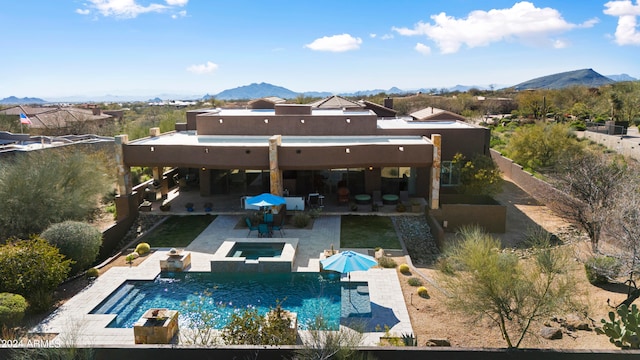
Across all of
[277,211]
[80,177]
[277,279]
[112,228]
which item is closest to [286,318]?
[277,279]

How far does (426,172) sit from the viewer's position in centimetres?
2538

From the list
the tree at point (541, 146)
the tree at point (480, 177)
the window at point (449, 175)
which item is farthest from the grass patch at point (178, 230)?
the tree at point (541, 146)

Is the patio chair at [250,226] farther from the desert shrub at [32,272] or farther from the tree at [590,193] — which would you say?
the tree at [590,193]

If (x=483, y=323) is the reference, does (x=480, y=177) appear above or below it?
above

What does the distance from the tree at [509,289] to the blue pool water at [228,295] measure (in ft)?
12.9

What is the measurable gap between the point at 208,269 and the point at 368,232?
7930 mm

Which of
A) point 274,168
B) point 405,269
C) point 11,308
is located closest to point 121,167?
point 274,168

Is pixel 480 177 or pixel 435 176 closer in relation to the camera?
pixel 435 176

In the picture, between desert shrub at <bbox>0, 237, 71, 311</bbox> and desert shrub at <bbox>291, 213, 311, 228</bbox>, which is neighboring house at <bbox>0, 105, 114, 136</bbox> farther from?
desert shrub at <bbox>0, 237, 71, 311</bbox>

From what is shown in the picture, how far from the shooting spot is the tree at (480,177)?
2281 cm

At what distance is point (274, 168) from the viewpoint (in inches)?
837

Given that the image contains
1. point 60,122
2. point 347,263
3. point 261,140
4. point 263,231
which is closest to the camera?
point 347,263

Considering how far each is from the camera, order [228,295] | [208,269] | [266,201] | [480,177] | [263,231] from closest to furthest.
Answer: [228,295] < [208,269] < [263,231] < [266,201] < [480,177]

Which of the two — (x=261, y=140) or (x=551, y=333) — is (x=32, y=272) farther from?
(x=551, y=333)
